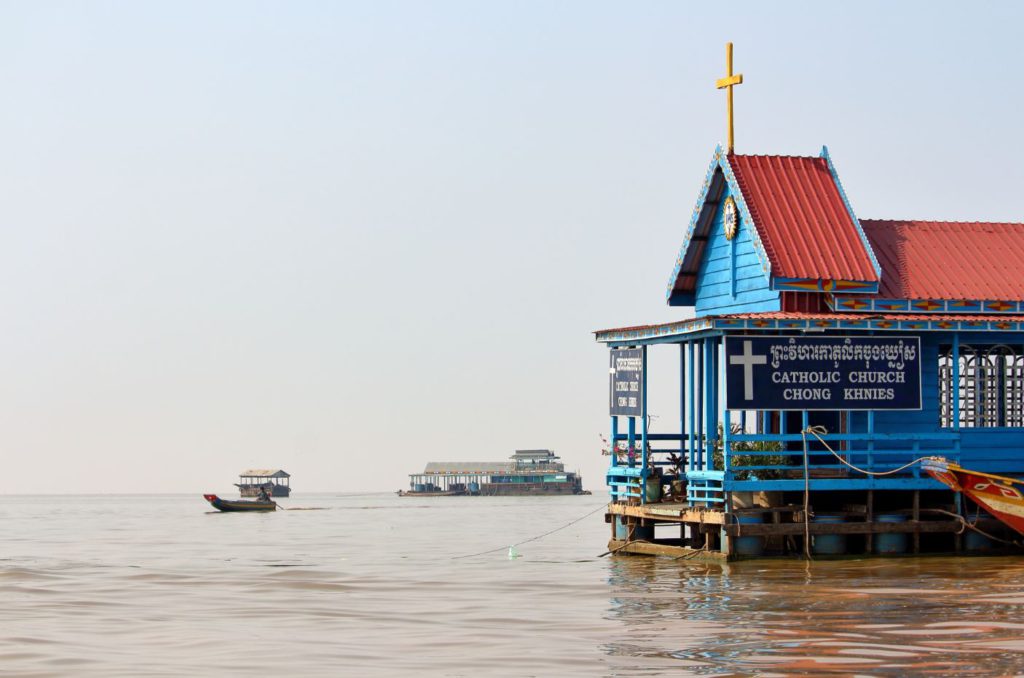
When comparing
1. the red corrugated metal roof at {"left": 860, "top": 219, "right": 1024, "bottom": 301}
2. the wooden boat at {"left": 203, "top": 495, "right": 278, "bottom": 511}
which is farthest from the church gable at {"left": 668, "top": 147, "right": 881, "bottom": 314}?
the wooden boat at {"left": 203, "top": 495, "right": 278, "bottom": 511}

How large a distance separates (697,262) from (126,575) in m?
14.2

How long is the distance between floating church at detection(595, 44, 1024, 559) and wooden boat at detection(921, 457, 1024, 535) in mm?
58

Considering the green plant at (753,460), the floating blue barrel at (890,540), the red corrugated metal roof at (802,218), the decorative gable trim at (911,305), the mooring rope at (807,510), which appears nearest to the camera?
the mooring rope at (807,510)

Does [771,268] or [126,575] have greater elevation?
[771,268]

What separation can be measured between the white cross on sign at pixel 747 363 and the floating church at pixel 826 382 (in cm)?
3

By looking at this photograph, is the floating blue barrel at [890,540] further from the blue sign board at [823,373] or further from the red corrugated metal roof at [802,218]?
the red corrugated metal roof at [802,218]

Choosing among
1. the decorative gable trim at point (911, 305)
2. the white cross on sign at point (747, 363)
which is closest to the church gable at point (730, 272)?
the decorative gable trim at point (911, 305)

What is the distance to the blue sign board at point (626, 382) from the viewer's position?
110 ft

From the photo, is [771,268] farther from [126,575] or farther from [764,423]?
[126,575]

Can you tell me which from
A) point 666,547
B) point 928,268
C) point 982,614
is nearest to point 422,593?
point 666,547

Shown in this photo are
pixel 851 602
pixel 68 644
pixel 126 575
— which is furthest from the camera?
pixel 126 575

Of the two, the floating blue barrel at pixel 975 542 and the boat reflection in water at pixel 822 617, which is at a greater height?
the floating blue barrel at pixel 975 542

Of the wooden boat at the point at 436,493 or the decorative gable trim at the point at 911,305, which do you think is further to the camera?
the wooden boat at the point at 436,493

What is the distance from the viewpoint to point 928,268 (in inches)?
1323
